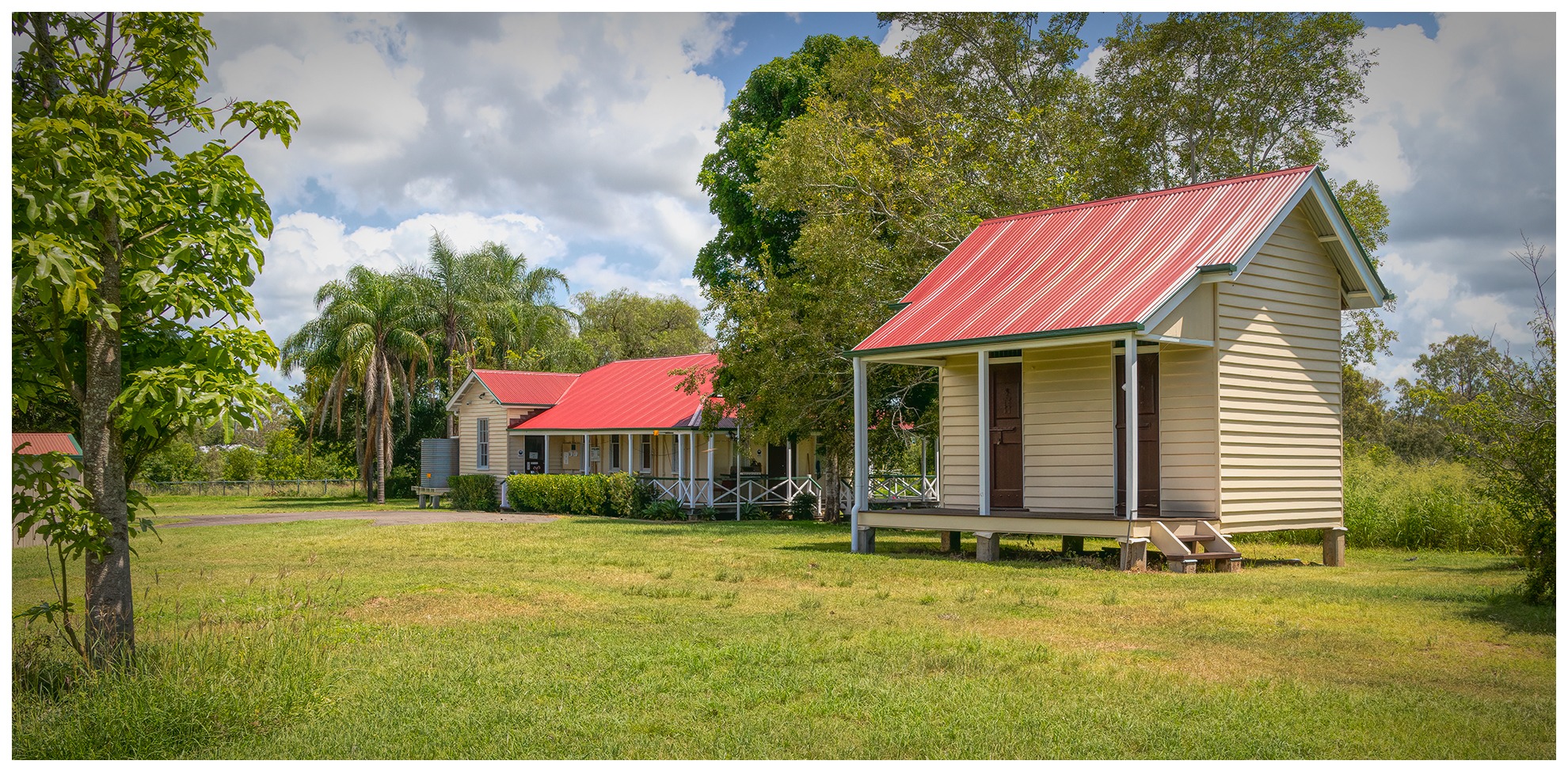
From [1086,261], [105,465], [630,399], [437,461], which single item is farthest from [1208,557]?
[437,461]

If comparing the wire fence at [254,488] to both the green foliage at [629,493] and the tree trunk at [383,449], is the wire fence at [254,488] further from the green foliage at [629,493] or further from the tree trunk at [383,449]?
the green foliage at [629,493]

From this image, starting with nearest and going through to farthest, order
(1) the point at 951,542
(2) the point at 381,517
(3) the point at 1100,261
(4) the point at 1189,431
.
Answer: (4) the point at 1189,431 → (3) the point at 1100,261 → (1) the point at 951,542 → (2) the point at 381,517

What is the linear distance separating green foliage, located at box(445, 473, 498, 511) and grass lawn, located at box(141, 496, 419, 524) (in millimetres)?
1721

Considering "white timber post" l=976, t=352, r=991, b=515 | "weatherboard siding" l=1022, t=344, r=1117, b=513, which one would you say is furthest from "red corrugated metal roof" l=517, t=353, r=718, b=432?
"white timber post" l=976, t=352, r=991, b=515

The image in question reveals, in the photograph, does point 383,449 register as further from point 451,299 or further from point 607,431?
point 607,431

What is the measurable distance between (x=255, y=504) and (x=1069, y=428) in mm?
33204

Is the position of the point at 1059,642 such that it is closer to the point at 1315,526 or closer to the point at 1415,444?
the point at 1315,526

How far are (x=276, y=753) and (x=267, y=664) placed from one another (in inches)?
38.8

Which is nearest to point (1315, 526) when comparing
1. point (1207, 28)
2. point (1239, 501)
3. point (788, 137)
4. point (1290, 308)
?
point (1239, 501)

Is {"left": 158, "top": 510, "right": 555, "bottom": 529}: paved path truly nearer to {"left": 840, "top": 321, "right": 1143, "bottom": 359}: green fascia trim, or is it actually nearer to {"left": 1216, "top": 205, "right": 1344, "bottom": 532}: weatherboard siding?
{"left": 840, "top": 321, "right": 1143, "bottom": 359}: green fascia trim

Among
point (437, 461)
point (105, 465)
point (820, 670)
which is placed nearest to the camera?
point (105, 465)

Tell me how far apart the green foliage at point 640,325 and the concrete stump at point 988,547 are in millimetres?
44506

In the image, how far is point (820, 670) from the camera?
8.17 meters

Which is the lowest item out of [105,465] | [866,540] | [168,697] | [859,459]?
[866,540]
